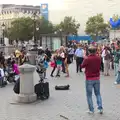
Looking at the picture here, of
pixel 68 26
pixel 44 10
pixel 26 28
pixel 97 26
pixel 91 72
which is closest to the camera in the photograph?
pixel 91 72

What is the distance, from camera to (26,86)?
→ 11820 millimetres

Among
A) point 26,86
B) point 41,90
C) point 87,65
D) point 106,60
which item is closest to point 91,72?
point 87,65

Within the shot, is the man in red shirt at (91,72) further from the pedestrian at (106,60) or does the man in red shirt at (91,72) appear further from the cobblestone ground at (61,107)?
the pedestrian at (106,60)

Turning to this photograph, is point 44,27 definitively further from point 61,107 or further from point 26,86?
point 61,107

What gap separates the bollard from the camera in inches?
464

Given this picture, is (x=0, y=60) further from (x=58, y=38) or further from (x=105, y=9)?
(x=105, y=9)

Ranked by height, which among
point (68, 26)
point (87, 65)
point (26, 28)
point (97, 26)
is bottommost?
point (87, 65)

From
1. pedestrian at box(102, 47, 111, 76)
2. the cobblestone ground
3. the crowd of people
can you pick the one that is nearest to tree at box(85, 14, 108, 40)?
the crowd of people

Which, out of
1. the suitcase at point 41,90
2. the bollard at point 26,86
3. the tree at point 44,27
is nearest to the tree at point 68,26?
the tree at point 44,27

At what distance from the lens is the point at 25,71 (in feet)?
38.8

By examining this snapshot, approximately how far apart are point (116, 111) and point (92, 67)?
137cm

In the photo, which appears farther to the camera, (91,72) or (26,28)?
(26,28)

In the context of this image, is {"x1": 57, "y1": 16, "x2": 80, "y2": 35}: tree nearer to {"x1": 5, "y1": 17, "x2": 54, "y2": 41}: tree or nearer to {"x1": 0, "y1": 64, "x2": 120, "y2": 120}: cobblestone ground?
{"x1": 5, "y1": 17, "x2": 54, "y2": 41}: tree

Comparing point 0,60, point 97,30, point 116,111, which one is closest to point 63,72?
point 0,60
